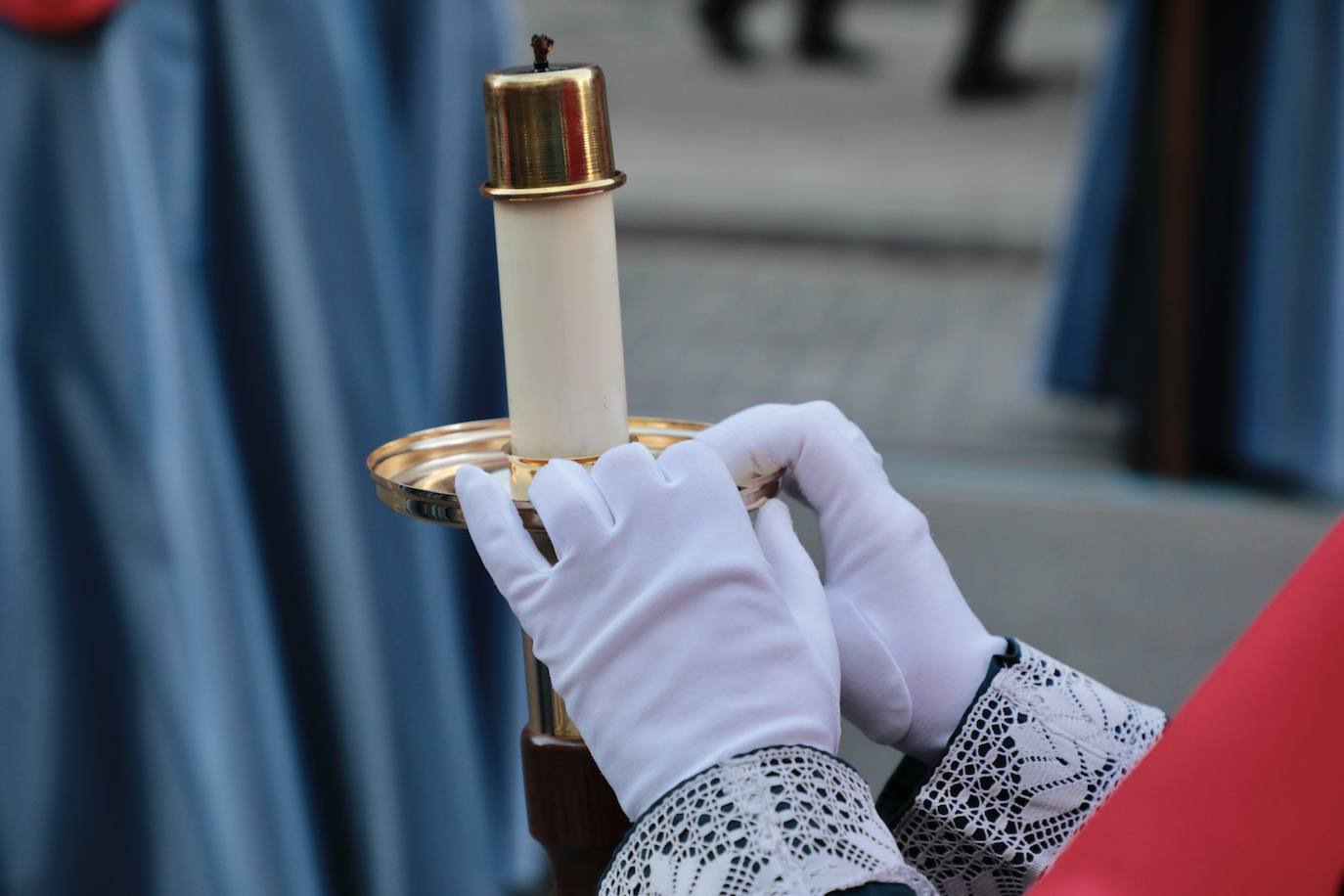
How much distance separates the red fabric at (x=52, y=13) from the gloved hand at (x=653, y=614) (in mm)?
715

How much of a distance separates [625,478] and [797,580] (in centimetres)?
9

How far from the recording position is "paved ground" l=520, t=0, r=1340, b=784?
2.30 m

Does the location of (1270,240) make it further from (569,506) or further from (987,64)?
(987,64)

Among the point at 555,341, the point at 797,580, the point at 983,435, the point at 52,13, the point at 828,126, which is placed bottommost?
the point at 983,435

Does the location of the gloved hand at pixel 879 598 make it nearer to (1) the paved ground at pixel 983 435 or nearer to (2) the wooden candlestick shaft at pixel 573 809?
(2) the wooden candlestick shaft at pixel 573 809

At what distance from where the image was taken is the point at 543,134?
1.66 feet

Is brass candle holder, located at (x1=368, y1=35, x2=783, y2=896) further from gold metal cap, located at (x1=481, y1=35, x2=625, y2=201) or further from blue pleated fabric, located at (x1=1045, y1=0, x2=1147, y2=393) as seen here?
blue pleated fabric, located at (x1=1045, y1=0, x2=1147, y2=393)

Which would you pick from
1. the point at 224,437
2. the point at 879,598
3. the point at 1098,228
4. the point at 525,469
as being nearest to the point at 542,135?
the point at 525,469

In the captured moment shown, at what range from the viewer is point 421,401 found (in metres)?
1.25

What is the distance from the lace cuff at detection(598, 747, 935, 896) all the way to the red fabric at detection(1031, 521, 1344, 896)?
8 centimetres

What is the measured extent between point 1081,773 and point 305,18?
81 centimetres

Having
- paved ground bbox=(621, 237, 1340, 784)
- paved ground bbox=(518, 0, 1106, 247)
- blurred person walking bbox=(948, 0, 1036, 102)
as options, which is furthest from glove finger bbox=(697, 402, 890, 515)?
blurred person walking bbox=(948, 0, 1036, 102)

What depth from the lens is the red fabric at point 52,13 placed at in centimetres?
106

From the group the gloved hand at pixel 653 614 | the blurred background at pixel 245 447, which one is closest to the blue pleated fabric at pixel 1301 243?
the blurred background at pixel 245 447
